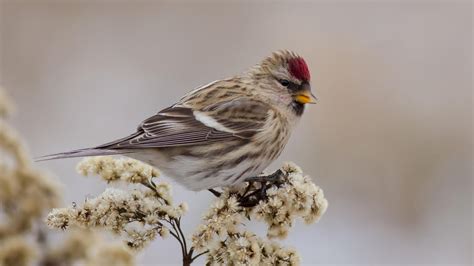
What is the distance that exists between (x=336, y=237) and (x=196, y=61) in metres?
1.93

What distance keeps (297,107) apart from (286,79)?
0.40 ft

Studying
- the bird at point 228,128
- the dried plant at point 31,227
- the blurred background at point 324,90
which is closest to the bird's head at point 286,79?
the bird at point 228,128

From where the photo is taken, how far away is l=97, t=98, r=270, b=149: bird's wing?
108 inches

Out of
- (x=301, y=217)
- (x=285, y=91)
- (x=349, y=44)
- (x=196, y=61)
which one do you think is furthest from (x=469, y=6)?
(x=301, y=217)

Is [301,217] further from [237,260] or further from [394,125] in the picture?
[394,125]

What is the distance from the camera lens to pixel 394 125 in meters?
Answer: 5.16

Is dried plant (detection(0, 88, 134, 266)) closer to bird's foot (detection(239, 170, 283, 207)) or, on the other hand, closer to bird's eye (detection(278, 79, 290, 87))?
bird's foot (detection(239, 170, 283, 207))

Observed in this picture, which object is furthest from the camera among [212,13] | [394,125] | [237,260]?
[212,13]

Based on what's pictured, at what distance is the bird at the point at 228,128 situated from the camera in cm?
272

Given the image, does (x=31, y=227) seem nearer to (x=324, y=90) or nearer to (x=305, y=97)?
(x=305, y=97)

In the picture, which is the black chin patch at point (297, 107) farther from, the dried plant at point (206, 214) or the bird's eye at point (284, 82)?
the dried plant at point (206, 214)

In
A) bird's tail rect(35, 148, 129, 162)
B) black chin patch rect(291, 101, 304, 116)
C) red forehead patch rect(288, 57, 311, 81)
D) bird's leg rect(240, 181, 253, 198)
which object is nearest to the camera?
bird's leg rect(240, 181, 253, 198)

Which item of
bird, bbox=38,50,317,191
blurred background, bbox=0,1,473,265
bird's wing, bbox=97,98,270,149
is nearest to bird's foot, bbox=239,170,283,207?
bird, bbox=38,50,317,191

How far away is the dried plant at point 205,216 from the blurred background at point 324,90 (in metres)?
2.17
